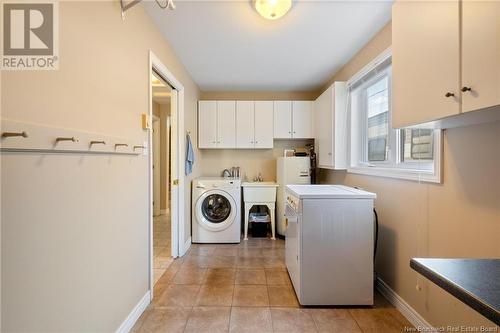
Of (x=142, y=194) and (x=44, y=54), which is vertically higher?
(x=44, y=54)

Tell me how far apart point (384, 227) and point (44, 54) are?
253cm

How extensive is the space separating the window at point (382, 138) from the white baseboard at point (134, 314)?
2.21 metres

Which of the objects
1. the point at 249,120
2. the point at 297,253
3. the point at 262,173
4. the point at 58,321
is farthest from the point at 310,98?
the point at 58,321

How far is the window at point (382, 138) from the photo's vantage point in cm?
162

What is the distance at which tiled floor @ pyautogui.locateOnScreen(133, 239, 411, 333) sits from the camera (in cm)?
165

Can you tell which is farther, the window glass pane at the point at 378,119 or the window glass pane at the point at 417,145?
the window glass pane at the point at 378,119

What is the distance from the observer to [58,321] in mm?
1013

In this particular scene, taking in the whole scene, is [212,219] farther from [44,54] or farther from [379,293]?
[44,54]

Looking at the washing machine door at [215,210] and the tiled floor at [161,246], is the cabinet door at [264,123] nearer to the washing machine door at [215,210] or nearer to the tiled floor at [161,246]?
the washing machine door at [215,210]

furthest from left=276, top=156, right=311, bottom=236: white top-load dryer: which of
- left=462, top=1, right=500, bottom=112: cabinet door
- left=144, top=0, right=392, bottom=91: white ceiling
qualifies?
left=462, top=1, right=500, bottom=112: cabinet door

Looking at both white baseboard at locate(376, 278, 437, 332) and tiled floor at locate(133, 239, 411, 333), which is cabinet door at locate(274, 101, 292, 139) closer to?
tiled floor at locate(133, 239, 411, 333)

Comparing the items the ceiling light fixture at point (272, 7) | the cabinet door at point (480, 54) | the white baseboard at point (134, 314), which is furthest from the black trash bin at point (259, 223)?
the cabinet door at point (480, 54)

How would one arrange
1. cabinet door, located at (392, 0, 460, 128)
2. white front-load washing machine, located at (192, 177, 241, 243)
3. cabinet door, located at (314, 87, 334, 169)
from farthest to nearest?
white front-load washing machine, located at (192, 177, 241, 243) < cabinet door, located at (314, 87, 334, 169) < cabinet door, located at (392, 0, 460, 128)

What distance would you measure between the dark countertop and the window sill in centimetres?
91
